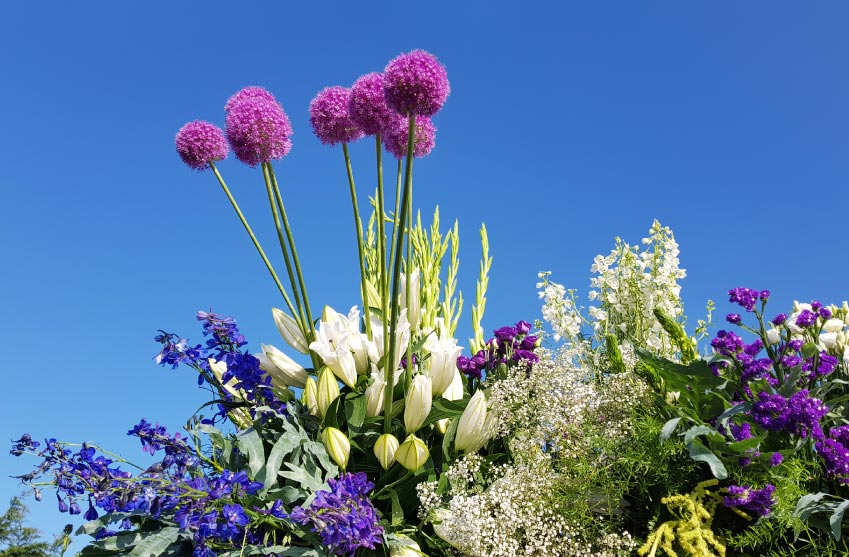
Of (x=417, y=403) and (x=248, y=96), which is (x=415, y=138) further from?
(x=417, y=403)

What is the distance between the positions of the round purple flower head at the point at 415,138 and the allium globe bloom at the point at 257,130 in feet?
1.20

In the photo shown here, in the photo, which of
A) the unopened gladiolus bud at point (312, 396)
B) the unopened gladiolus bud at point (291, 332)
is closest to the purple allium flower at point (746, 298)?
the unopened gladiolus bud at point (312, 396)

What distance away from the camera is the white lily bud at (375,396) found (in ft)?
8.63

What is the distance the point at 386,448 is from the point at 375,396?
0.68ft

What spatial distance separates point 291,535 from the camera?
2.23m

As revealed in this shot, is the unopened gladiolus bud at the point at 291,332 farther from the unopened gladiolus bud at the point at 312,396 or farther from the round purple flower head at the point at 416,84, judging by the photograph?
the round purple flower head at the point at 416,84

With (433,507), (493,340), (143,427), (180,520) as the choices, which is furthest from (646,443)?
(143,427)

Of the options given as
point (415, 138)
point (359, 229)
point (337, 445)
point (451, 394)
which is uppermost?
point (415, 138)

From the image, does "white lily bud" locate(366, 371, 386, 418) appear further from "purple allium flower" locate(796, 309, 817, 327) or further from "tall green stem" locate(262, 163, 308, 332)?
"purple allium flower" locate(796, 309, 817, 327)

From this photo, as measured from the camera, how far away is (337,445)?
246 cm

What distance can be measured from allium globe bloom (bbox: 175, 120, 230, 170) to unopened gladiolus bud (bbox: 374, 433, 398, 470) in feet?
3.95

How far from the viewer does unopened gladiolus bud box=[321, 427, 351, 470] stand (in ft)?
8.07

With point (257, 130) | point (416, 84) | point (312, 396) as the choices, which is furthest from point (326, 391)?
point (416, 84)

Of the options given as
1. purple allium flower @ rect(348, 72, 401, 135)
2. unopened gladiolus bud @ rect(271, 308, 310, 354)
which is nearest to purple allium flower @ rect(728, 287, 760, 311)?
purple allium flower @ rect(348, 72, 401, 135)
